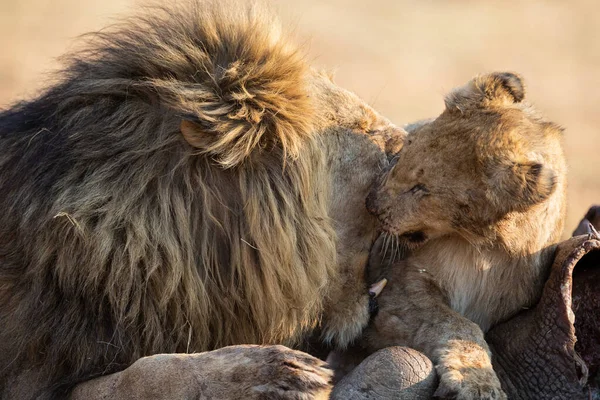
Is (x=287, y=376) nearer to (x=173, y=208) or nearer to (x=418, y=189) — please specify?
(x=173, y=208)

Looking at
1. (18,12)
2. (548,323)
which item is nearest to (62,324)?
(548,323)

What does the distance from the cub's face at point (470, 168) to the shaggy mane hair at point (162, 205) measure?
0.25 meters

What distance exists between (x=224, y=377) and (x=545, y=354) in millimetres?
879

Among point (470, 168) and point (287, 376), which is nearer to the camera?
point (287, 376)

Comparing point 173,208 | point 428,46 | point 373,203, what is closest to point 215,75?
point 173,208

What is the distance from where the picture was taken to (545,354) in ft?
8.34

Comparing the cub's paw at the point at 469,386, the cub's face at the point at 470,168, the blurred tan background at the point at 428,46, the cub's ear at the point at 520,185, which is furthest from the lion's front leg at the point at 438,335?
the blurred tan background at the point at 428,46

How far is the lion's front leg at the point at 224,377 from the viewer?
2.10m

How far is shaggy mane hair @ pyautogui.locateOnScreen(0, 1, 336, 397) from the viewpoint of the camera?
249 centimetres

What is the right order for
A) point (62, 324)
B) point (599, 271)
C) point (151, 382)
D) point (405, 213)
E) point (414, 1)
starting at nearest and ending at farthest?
point (151, 382) < point (62, 324) < point (599, 271) < point (405, 213) < point (414, 1)

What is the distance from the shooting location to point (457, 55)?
11.8 m

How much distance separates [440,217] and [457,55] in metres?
9.36

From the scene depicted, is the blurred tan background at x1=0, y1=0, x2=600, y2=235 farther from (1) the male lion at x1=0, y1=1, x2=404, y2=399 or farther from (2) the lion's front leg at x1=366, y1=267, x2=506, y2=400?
(1) the male lion at x1=0, y1=1, x2=404, y2=399

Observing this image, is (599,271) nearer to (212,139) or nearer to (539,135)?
(539,135)
